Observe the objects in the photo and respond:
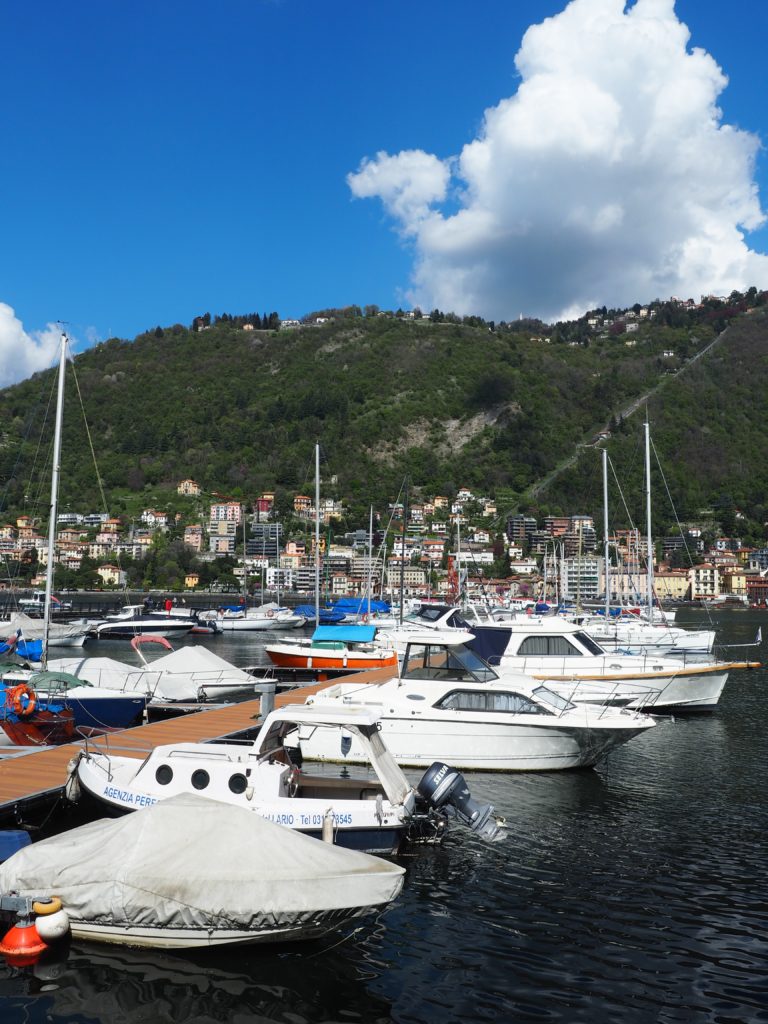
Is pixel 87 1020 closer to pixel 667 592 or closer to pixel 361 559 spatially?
pixel 361 559

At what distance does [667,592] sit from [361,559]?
62.2 metres

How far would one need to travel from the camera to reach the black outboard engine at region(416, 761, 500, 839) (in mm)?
13258

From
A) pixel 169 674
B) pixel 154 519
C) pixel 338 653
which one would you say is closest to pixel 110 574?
pixel 154 519

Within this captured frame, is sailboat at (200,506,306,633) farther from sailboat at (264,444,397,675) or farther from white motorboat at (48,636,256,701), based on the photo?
white motorboat at (48,636,256,701)

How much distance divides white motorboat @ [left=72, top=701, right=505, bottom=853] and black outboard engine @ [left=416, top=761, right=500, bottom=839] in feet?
0.05

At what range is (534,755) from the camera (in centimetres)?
1811

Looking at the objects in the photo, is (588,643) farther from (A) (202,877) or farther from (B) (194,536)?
(B) (194,536)

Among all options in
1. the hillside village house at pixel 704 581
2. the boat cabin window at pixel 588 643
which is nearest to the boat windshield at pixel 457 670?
the boat cabin window at pixel 588 643

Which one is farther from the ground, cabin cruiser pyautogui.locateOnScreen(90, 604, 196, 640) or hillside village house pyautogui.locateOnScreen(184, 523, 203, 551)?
hillside village house pyautogui.locateOnScreen(184, 523, 203, 551)

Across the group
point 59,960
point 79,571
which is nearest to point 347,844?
point 59,960

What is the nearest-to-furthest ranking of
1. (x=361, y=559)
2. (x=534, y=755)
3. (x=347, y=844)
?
(x=347, y=844), (x=534, y=755), (x=361, y=559)

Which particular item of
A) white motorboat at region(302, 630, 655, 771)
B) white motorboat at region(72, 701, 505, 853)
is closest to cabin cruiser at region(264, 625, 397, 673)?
white motorboat at region(302, 630, 655, 771)

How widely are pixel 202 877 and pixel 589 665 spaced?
2022 cm

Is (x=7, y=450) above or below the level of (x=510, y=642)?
above
